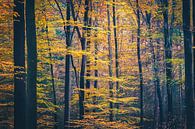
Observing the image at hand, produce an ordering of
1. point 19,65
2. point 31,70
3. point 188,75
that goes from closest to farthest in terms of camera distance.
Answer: point 31,70 < point 188,75 < point 19,65

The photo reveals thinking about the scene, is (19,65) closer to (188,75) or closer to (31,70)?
(31,70)

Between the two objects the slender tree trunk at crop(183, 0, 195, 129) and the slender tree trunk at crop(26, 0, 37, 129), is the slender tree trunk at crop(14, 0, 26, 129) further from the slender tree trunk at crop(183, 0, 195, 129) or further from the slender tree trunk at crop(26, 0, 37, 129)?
the slender tree trunk at crop(183, 0, 195, 129)

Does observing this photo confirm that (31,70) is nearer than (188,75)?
Yes

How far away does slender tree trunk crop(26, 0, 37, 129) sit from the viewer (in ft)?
34.7

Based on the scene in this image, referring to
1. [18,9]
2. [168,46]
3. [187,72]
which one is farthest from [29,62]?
[168,46]

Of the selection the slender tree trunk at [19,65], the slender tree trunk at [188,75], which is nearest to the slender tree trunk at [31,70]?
the slender tree trunk at [19,65]

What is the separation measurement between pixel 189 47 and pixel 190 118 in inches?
119

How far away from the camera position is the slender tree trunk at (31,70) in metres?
10.6

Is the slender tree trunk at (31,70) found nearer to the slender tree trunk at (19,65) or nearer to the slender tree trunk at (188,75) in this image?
the slender tree trunk at (19,65)

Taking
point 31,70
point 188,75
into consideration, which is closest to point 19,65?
point 31,70

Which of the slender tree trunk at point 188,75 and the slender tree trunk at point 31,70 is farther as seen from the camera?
the slender tree trunk at point 188,75

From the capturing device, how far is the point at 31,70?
417 inches

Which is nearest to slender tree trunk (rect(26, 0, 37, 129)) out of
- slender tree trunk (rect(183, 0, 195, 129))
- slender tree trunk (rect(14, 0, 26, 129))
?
slender tree trunk (rect(14, 0, 26, 129))

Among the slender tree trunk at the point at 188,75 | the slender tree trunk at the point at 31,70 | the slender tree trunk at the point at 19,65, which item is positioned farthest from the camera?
the slender tree trunk at the point at 19,65
